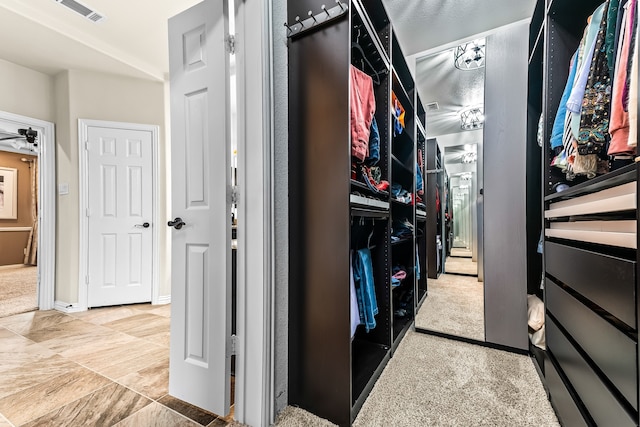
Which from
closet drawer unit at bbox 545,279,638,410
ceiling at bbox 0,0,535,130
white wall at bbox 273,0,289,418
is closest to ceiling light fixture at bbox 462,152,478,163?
ceiling at bbox 0,0,535,130

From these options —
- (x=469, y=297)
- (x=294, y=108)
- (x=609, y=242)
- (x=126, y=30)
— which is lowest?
(x=469, y=297)

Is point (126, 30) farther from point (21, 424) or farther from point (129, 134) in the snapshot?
point (21, 424)

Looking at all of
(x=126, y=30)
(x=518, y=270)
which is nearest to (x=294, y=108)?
(x=518, y=270)

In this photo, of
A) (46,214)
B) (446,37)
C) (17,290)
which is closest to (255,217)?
(446,37)

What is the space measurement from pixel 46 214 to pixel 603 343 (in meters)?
4.38

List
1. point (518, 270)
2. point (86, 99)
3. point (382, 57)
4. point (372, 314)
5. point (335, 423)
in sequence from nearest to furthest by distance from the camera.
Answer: point (335, 423) < point (372, 314) < point (382, 57) < point (518, 270) < point (86, 99)

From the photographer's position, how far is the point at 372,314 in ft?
5.10

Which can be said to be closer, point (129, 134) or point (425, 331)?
point (425, 331)

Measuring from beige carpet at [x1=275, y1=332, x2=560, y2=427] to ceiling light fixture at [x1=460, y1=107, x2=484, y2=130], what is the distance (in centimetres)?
160

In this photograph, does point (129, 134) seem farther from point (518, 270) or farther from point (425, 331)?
point (518, 270)

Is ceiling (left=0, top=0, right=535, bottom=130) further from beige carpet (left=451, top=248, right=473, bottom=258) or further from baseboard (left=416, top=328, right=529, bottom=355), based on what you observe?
baseboard (left=416, top=328, right=529, bottom=355)

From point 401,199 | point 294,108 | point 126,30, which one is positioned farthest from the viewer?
point 126,30

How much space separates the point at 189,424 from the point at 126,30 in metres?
3.13

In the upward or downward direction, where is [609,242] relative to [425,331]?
upward
